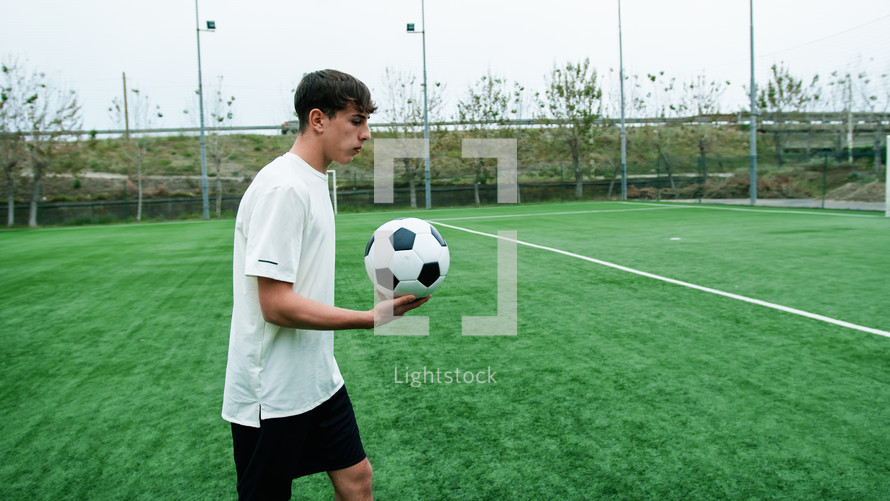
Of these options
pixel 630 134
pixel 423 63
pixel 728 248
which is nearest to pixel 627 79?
pixel 630 134

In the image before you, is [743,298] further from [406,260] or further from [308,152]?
[308,152]

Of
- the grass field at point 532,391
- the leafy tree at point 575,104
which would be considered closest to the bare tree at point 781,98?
the leafy tree at point 575,104

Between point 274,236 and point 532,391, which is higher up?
point 274,236

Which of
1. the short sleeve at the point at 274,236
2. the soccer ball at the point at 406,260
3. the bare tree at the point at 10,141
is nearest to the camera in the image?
the short sleeve at the point at 274,236

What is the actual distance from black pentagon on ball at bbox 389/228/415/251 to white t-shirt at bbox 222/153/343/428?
613 millimetres

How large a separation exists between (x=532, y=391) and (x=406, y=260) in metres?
1.92

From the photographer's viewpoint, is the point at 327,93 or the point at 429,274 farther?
the point at 429,274

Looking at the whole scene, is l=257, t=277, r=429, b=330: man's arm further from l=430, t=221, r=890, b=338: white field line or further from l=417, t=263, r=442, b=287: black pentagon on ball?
l=430, t=221, r=890, b=338: white field line

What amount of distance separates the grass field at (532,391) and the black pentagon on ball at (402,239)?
3.82 ft

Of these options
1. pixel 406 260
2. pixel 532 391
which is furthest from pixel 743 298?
pixel 406 260

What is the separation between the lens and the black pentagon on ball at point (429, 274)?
7.90ft

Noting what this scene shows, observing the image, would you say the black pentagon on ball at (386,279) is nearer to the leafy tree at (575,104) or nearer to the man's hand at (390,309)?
the man's hand at (390,309)

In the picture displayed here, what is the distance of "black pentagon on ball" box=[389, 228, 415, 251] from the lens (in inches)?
96.4

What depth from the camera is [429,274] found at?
244cm
